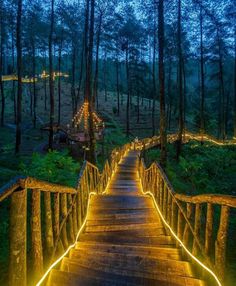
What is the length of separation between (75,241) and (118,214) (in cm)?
215

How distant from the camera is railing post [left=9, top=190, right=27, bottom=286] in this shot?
2.95 metres

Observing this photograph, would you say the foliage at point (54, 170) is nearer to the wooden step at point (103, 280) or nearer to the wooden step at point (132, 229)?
the wooden step at point (132, 229)

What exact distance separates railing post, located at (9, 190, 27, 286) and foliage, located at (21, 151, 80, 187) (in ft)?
24.6

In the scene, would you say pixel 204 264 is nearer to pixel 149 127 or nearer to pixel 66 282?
pixel 66 282

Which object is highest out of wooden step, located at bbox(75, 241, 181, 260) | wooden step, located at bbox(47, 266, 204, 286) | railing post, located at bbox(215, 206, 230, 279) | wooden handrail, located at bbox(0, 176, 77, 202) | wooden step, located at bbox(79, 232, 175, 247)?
wooden handrail, located at bbox(0, 176, 77, 202)

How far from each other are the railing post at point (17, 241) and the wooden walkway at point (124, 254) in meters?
0.84

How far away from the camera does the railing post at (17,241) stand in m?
2.95

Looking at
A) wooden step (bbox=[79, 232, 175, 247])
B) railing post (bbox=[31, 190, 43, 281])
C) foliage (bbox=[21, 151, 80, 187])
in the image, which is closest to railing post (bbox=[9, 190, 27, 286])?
railing post (bbox=[31, 190, 43, 281])

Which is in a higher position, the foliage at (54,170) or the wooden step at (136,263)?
the foliage at (54,170)

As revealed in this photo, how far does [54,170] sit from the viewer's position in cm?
1209

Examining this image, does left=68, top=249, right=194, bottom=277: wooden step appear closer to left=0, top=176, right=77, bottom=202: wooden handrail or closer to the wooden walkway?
Result: the wooden walkway

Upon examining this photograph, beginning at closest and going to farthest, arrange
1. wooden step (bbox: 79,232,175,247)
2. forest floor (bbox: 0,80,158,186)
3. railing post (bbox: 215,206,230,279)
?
railing post (bbox: 215,206,230,279) → wooden step (bbox: 79,232,175,247) → forest floor (bbox: 0,80,158,186)

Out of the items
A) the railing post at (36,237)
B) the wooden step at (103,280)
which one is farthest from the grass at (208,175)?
the railing post at (36,237)

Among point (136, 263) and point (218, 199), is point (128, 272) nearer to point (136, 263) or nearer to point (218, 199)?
point (136, 263)
